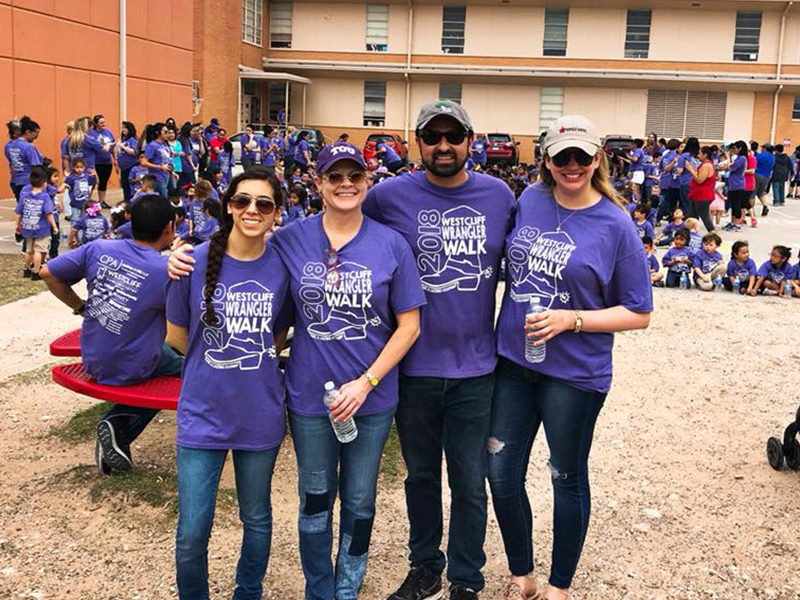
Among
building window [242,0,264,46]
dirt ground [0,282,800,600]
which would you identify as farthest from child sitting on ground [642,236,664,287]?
building window [242,0,264,46]

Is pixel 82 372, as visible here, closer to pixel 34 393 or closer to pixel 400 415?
pixel 34 393

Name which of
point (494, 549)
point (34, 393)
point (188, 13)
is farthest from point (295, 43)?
point (494, 549)

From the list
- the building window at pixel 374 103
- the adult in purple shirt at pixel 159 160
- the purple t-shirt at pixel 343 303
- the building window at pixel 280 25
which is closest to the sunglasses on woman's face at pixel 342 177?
the purple t-shirt at pixel 343 303

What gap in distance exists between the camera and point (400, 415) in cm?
344

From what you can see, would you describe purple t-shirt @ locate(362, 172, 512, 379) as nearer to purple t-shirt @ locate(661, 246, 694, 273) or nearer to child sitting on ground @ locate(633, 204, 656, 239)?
purple t-shirt @ locate(661, 246, 694, 273)

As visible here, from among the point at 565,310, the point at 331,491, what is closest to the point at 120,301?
the point at 331,491

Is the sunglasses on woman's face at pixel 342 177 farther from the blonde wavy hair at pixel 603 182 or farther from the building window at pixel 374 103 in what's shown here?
the building window at pixel 374 103

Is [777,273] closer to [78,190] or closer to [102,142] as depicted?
[78,190]

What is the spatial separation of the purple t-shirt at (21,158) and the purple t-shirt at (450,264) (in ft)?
39.7

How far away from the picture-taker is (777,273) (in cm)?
1153

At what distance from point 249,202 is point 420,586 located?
6.04 feet

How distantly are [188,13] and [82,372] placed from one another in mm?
22235

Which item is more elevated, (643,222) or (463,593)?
(643,222)

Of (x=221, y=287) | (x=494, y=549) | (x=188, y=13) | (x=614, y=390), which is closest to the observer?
(x=221, y=287)
